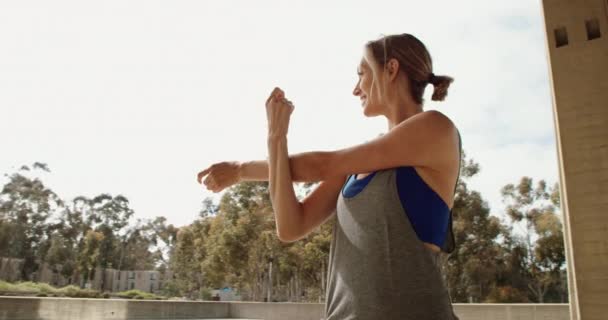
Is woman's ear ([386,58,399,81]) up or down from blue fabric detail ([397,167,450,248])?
up

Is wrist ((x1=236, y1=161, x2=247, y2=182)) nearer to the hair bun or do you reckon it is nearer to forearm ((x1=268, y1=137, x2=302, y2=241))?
forearm ((x1=268, y1=137, x2=302, y2=241))

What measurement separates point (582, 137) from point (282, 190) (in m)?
4.52

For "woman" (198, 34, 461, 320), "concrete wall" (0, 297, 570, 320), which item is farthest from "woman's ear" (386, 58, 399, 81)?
"concrete wall" (0, 297, 570, 320)

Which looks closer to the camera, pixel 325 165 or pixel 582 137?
pixel 325 165

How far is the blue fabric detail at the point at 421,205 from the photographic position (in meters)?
0.63

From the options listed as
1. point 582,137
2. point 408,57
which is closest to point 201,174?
point 408,57

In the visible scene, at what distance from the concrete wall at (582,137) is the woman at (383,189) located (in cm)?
410

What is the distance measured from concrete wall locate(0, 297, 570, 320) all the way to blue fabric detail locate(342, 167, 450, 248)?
968 cm

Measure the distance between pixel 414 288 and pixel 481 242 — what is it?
18077 millimetres

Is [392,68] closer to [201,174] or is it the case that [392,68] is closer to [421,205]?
[421,205]

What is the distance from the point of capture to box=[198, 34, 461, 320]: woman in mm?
599

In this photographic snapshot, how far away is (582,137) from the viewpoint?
4410 mm

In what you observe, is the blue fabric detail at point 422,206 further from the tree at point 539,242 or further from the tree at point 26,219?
the tree at point 26,219

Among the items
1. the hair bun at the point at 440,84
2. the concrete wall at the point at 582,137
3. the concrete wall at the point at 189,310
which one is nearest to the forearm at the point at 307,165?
the hair bun at the point at 440,84
